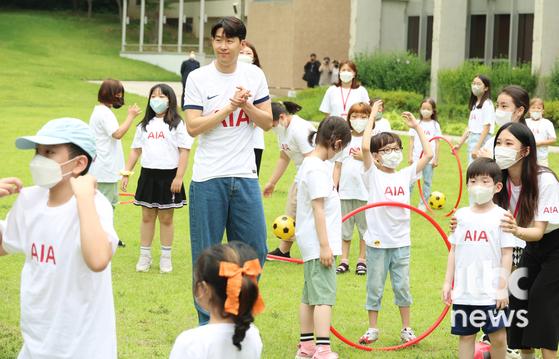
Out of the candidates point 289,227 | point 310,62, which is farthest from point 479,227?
point 310,62

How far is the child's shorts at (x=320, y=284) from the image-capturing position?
6922 mm

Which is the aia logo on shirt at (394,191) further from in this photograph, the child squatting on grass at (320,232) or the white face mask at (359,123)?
the white face mask at (359,123)

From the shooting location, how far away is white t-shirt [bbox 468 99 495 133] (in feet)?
44.5

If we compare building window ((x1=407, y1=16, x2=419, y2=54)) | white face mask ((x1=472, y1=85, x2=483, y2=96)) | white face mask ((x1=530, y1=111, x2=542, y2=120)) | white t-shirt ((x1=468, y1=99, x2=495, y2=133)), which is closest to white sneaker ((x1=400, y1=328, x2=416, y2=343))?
white t-shirt ((x1=468, y1=99, x2=495, y2=133))

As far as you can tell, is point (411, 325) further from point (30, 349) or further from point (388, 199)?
point (30, 349)

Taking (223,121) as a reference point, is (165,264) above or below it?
below

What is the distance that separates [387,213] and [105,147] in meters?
4.06

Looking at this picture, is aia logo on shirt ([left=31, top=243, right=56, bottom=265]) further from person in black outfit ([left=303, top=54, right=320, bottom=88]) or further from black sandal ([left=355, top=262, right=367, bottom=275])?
person in black outfit ([left=303, top=54, right=320, bottom=88])

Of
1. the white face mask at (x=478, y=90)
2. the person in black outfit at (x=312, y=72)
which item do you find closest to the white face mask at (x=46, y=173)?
the white face mask at (x=478, y=90)

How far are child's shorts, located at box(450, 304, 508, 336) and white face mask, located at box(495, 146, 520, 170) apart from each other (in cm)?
92

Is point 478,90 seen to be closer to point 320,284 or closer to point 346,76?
point 346,76

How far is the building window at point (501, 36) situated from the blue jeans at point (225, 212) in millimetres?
27529

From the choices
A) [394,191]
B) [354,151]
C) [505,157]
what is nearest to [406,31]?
[354,151]

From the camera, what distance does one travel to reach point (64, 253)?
434 centimetres
